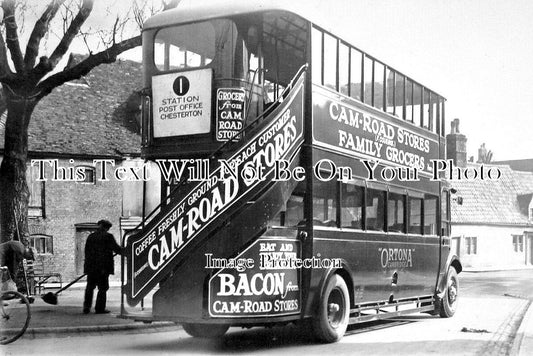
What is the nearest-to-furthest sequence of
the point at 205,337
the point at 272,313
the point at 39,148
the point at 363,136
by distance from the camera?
the point at 272,313 < the point at 205,337 < the point at 363,136 < the point at 39,148

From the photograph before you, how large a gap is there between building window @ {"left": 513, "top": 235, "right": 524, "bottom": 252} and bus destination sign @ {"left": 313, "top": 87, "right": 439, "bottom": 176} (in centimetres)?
4178

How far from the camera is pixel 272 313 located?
9.27m

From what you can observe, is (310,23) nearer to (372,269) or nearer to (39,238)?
(372,269)

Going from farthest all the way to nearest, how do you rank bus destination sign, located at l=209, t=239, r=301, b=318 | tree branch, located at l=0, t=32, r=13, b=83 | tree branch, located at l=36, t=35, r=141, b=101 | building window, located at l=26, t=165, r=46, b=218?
1. building window, located at l=26, t=165, r=46, b=218
2. tree branch, located at l=36, t=35, r=141, b=101
3. tree branch, located at l=0, t=32, r=13, b=83
4. bus destination sign, located at l=209, t=239, r=301, b=318

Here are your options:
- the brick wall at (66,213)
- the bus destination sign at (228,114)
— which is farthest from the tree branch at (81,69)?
the brick wall at (66,213)

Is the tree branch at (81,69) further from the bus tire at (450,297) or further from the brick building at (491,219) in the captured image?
the brick building at (491,219)

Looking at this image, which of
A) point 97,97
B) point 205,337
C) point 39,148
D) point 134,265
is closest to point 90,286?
point 205,337

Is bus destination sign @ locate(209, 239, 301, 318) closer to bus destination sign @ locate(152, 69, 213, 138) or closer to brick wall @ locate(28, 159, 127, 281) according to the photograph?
bus destination sign @ locate(152, 69, 213, 138)

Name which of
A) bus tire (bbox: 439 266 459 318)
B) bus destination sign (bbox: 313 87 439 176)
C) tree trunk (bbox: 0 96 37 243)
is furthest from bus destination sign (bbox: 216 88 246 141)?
tree trunk (bbox: 0 96 37 243)

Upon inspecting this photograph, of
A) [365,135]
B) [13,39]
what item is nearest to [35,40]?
[13,39]

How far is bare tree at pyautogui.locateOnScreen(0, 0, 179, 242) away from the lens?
16.0 m

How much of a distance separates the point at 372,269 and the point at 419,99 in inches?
162

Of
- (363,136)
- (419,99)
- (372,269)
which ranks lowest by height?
(372,269)

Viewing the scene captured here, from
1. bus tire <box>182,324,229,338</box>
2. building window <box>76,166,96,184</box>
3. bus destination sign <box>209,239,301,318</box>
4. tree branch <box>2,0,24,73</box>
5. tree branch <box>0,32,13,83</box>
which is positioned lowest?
bus tire <box>182,324,229,338</box>
